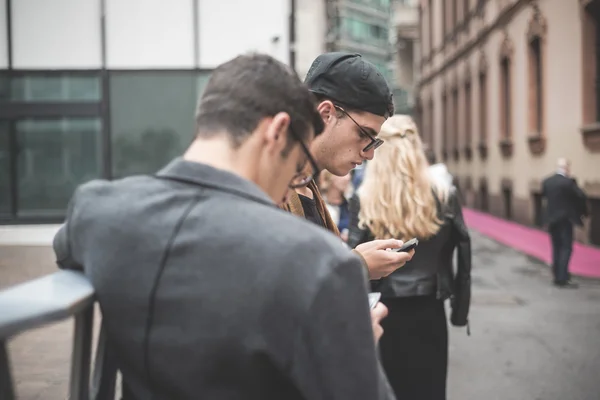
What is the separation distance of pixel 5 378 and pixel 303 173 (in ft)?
2.28

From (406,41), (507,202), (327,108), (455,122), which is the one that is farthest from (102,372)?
(406,41)

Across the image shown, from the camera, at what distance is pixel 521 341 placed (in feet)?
24.1

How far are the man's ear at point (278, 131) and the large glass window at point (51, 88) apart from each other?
14.5m

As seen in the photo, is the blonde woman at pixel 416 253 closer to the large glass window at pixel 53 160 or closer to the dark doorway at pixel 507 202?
the large glass window at pixel 53 160

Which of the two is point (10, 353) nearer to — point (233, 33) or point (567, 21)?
point (233, 33)

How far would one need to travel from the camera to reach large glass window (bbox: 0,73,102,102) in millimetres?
15133

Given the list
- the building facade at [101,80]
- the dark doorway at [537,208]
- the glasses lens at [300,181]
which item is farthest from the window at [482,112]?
the glasses lens at [300,181]

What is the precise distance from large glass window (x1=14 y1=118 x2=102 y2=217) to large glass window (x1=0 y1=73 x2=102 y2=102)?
1.50 feet

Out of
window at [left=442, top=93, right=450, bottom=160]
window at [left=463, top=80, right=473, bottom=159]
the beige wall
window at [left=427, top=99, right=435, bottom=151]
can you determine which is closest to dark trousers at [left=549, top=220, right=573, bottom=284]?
the beige wall

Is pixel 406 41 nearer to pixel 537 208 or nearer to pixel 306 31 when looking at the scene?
pixel 537 208

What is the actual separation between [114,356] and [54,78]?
14747mm

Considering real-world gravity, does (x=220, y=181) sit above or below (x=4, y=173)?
below

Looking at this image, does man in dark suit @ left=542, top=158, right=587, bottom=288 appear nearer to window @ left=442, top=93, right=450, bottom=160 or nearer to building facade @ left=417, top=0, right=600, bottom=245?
building facade @ left=417, top=0, right=600, bottom=245

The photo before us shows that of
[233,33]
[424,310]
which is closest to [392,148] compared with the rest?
[424,310]
